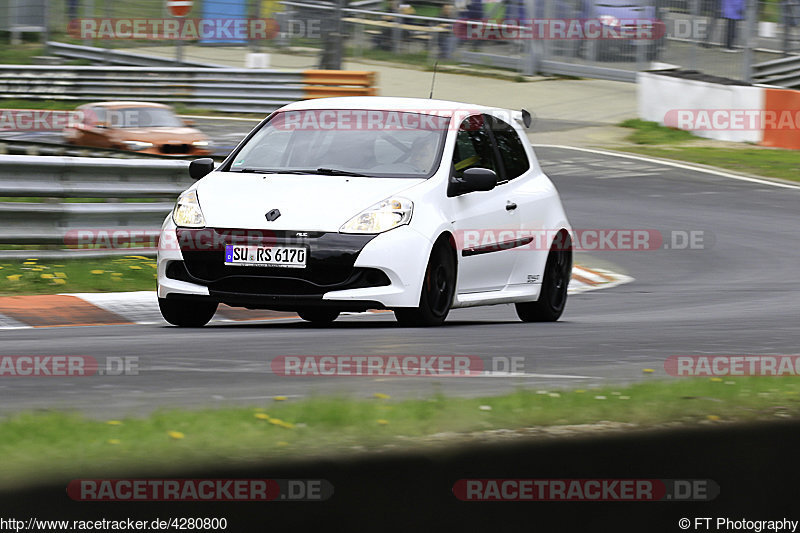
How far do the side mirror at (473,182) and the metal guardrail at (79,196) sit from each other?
358 cm

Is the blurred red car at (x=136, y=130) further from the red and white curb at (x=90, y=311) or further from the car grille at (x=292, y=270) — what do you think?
the car grille at (x=292, y=270)

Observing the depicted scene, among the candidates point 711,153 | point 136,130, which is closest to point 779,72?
point 711,153

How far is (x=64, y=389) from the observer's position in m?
5.22

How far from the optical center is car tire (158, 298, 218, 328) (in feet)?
28.1

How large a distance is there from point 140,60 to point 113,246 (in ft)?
84.7

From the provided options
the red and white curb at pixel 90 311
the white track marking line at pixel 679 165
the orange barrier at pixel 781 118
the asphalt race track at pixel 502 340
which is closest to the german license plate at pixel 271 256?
the asphalt race track at pixel 502 340

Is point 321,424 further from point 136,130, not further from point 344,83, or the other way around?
point 344,83

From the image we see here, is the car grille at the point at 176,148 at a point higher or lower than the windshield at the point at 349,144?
lower

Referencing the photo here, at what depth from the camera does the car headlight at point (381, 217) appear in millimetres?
7953

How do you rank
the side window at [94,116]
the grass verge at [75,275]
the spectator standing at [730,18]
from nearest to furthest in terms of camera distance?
the grass verge at [75,275] → the side window at [94,116] → the spectator standing at [730,18]

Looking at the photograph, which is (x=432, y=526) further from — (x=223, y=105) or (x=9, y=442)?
(x=223, y=105)

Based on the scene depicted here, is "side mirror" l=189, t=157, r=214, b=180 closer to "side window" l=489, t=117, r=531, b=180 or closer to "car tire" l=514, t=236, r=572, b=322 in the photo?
"side window" l=489, t=117, r=531, b=180

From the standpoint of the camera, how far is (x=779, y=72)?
31547 mm

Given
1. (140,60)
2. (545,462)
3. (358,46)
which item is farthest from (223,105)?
(545,462)
